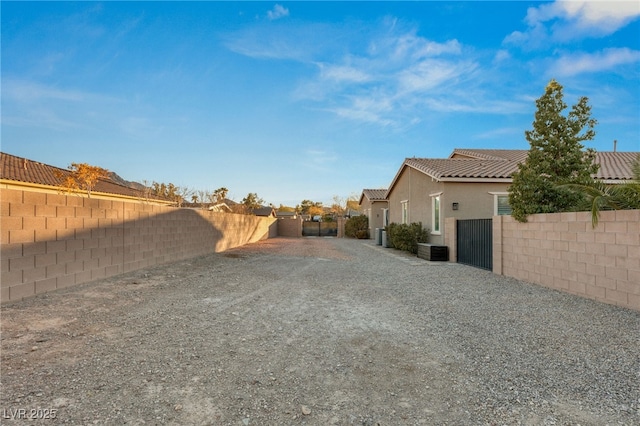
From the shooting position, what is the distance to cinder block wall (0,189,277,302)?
5090 mm

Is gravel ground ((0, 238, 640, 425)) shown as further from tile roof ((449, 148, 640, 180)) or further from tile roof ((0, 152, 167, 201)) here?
tile roof ((0, 152, 167, 201))

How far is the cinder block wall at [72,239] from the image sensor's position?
5.09 metres

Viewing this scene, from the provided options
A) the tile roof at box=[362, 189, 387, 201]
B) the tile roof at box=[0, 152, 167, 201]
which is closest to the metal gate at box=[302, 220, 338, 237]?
the tile roof at box=[362, 189, 387, 201]

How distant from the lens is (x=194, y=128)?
1656 centimetres

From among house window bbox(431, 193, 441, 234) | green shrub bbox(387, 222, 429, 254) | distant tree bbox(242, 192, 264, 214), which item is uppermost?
distant tree bbox(242, 192, 264, 214)

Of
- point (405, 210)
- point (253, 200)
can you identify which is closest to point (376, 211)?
point (405, 210)

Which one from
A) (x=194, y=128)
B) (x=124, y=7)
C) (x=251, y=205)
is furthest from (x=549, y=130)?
(x=251, y=205)

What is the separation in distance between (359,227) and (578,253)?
79.2 ft

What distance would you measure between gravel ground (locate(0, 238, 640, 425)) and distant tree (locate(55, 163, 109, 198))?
13551 mm

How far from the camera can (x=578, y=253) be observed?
6.96 m

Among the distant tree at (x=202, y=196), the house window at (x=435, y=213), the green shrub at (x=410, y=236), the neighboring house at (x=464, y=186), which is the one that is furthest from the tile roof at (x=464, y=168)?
the distant tree at (x=202, y=196)

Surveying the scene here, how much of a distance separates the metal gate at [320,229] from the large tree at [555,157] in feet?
90.1

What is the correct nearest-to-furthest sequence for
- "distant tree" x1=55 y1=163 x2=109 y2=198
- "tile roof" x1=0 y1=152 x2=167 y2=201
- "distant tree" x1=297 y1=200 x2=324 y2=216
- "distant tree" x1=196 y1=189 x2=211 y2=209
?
"tile roof" x1=0 y1=152 x2=167 y2=201 < "distant tree" x1=55 y1=163 x2=109 y2=198 < "distant tree" x1=196 y1=189 x2=211 y2=209 < "distant tree" x1=297 y1=200 x2=324 y2=216

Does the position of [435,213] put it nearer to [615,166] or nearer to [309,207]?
[615,166]
